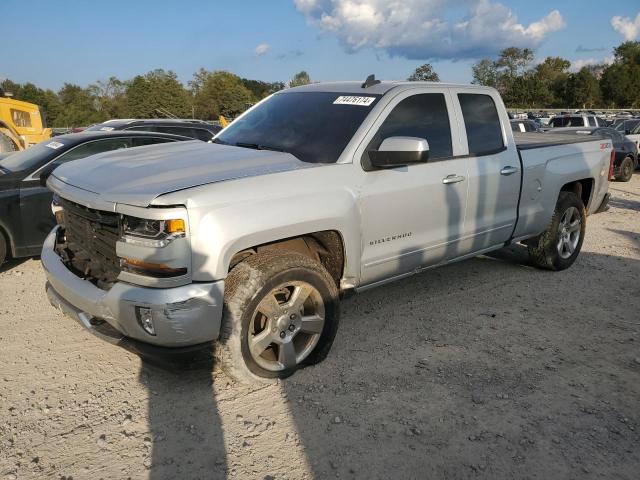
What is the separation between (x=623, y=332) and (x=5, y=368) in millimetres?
4734

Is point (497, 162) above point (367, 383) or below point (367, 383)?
above

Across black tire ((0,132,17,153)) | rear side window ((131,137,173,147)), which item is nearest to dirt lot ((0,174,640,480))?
rear side window ((131,137,173,147))

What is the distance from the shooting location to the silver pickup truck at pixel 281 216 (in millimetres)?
2930

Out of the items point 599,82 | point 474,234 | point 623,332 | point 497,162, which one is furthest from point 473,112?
point 599,82

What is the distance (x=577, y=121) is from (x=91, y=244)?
19.7 m

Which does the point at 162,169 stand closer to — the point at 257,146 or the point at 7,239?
the point at 257,146

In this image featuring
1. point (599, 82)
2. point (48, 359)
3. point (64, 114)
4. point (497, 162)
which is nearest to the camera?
point (48, 359)

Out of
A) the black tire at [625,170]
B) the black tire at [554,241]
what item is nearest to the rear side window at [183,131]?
the black tire at [554,241]

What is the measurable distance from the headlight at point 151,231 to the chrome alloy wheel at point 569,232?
4479 millimetres

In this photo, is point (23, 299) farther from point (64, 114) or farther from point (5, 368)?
point (64, 114)

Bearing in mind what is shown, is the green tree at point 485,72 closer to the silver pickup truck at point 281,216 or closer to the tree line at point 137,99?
the tree line at point 137,99

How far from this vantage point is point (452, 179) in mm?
4273

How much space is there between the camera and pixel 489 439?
297cm

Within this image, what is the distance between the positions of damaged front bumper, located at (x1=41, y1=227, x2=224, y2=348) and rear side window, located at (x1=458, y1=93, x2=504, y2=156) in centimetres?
268
